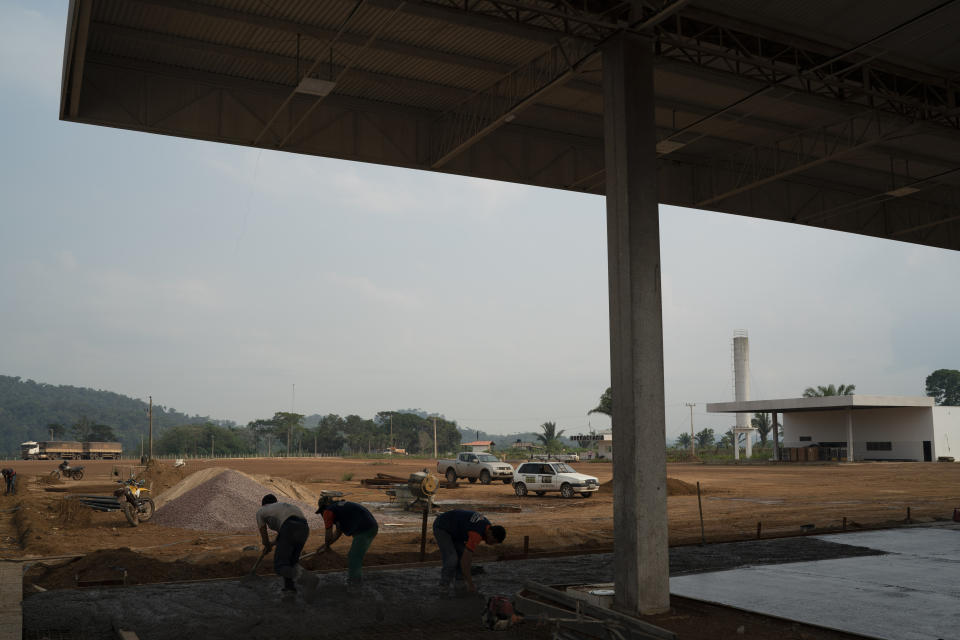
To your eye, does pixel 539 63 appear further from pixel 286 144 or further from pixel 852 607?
pixel 852 607

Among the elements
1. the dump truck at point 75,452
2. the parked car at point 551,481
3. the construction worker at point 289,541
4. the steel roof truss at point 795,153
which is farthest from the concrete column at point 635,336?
the dump truck at point 75,452

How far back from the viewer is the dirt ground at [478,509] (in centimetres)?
1347

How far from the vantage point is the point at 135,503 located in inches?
841

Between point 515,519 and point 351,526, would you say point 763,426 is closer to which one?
point 515,519

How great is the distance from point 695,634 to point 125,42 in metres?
12.8

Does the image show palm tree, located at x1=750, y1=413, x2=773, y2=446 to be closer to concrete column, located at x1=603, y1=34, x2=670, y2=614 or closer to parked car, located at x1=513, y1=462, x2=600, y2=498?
parked car, located at x1=513, y1=462, x2=600, y2=498

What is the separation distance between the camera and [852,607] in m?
9.99

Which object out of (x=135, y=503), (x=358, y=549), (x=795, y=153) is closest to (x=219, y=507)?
(x=135, y=503)

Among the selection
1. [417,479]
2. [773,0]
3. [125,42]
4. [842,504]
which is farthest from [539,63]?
[842,504]

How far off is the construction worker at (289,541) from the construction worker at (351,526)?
1.10ft

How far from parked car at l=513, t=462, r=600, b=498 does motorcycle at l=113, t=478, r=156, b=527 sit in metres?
15.4

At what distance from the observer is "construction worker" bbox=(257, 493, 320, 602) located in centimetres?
1036

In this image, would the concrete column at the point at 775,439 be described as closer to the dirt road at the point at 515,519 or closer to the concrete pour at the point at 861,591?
the dirt road at the point at 515,519

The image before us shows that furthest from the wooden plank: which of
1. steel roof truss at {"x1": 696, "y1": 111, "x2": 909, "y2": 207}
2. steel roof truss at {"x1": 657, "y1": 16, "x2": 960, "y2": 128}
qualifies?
steel roof truss at {"x1": 696, "y1": 111, "x2": 909, "y2": 207}
